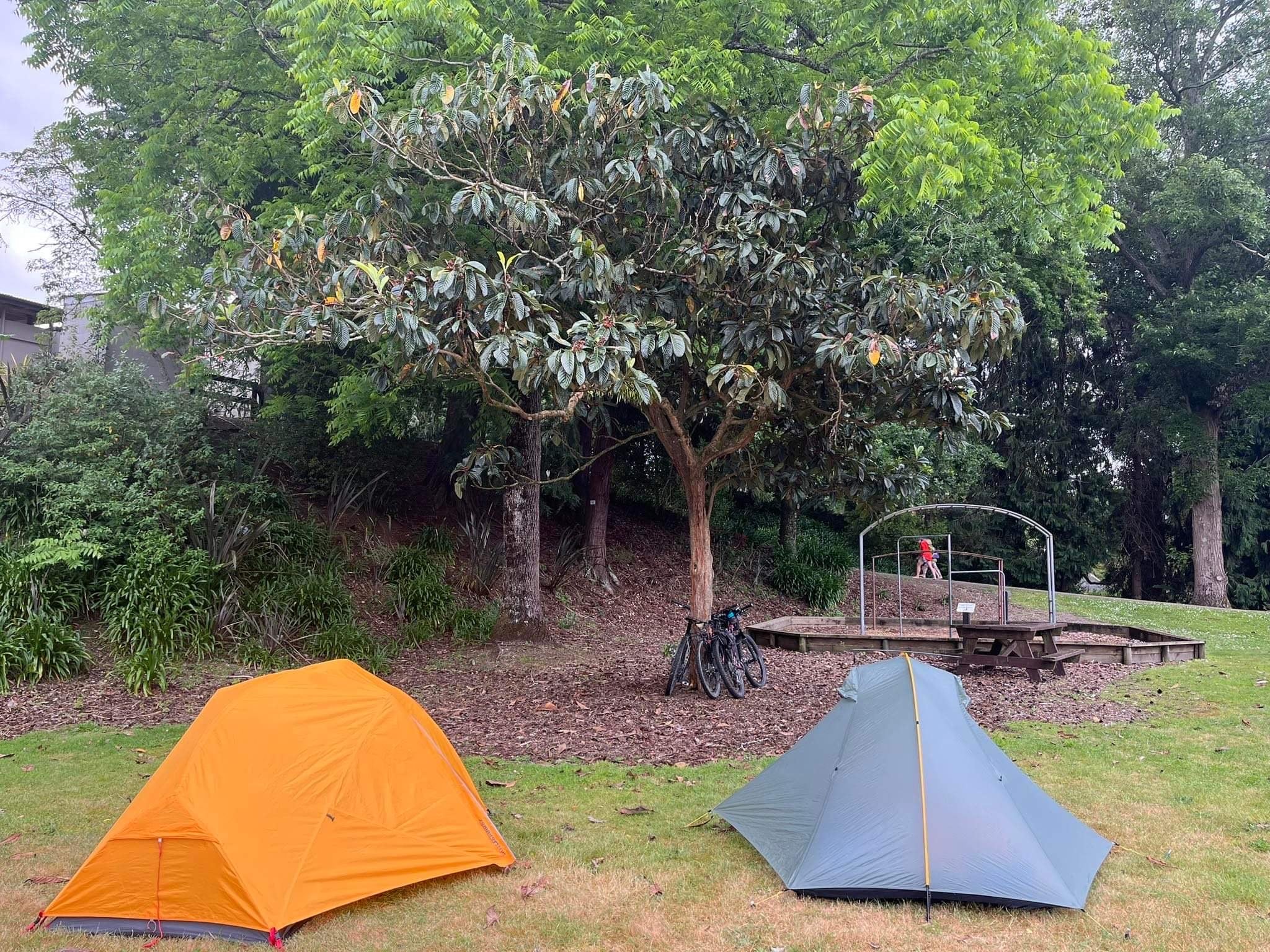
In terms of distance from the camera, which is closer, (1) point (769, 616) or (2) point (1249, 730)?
(2) point (1249, 730)

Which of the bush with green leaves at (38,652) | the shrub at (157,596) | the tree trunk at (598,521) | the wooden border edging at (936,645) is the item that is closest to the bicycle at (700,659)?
the wooden border edging at (936,645)

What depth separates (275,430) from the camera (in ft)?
47.3

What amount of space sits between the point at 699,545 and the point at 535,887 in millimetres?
5382

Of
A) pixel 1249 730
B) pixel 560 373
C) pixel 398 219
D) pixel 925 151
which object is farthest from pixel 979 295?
pixel 398 219

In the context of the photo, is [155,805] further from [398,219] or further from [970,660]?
[970,660]

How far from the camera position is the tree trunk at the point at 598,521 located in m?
16.7

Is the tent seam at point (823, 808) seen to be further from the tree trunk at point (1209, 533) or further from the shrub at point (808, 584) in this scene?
the tree trunk at point (1209, 533)

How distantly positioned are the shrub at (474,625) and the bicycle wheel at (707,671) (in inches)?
158

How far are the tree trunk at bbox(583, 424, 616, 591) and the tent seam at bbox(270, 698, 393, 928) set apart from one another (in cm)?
1105

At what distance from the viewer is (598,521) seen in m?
16.8

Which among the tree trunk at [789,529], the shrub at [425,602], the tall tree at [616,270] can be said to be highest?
the tall tree at [616,270]

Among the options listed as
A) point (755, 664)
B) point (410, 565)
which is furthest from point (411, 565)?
point (755, 664)

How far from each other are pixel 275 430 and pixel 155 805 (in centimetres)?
1035

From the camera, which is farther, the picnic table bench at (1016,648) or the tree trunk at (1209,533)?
the tree trunk at (1209,533)
